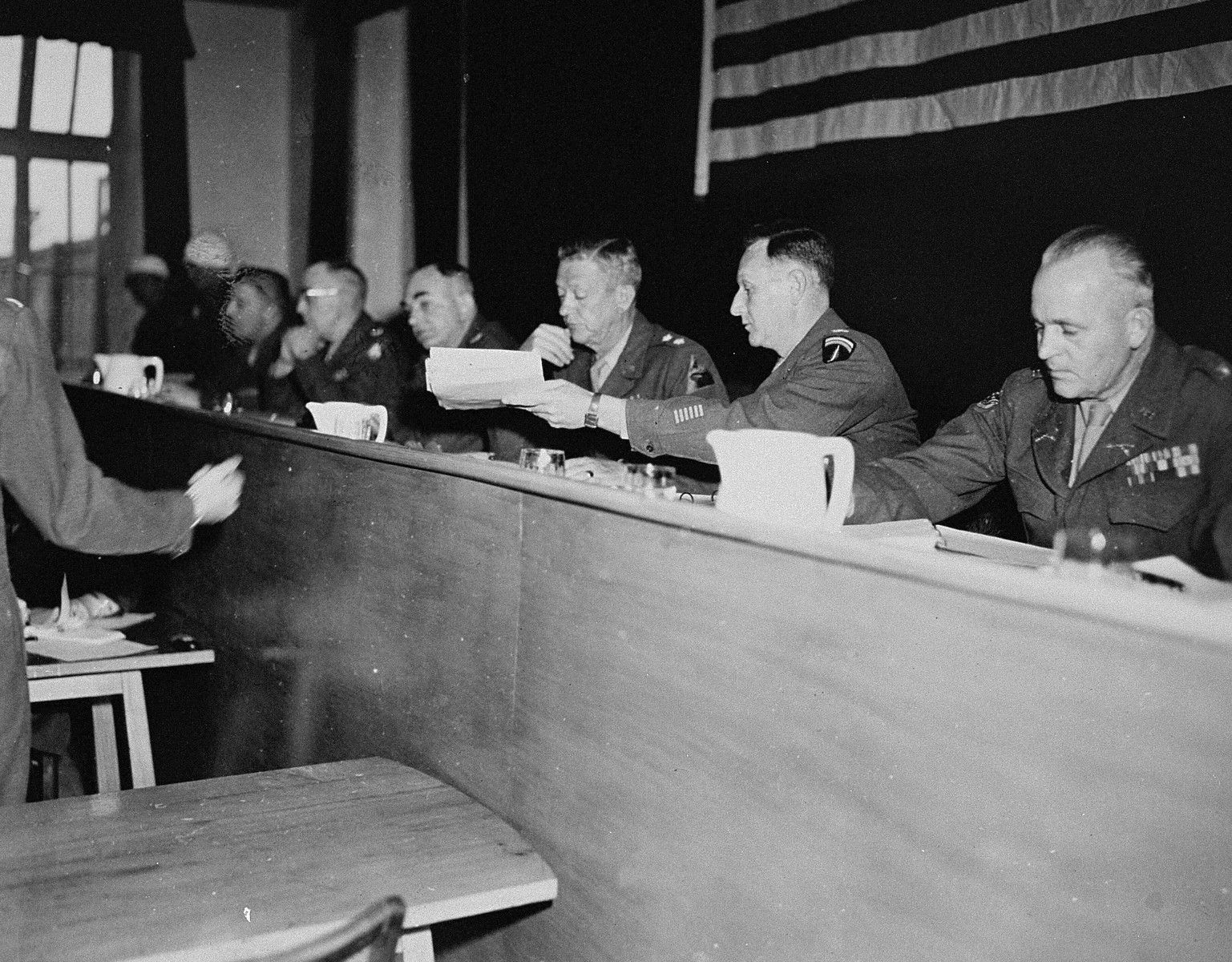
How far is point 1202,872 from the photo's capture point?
3.44 ft

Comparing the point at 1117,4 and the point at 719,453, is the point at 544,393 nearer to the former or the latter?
the point at 719,453

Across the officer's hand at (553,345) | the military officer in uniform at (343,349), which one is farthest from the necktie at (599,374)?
→ the military officer in uniform at (343,349)

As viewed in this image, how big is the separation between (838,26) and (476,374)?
2391mm

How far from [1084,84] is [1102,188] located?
30 cm

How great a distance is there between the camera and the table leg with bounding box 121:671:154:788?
2.86 meters

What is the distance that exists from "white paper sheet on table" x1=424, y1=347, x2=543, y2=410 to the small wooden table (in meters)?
1.01

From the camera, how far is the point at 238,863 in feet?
5.40

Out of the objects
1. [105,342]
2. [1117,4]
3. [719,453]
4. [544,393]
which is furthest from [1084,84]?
[105,342]

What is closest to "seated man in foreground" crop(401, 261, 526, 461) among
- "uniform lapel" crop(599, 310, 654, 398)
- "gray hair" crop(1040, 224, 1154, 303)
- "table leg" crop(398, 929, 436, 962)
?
"uniform lapel" crop(599, 310, 654, 398)

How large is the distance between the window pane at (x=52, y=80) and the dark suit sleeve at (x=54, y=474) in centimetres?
762

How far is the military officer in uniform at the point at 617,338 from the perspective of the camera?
3551mm

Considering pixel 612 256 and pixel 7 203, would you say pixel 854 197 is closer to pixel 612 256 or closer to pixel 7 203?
pixel 612 256

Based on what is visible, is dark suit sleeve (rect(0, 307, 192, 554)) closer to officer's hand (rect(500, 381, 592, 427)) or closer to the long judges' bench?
the long judges' bench

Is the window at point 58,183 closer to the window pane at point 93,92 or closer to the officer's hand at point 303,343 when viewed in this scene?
the window pane at point 93,92
